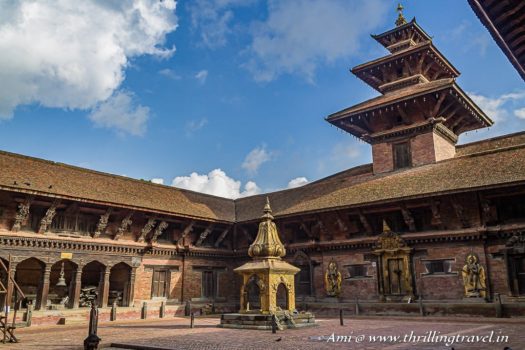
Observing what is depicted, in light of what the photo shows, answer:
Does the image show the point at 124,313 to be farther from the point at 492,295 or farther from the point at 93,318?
the point at 492,295

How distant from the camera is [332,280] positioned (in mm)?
24188

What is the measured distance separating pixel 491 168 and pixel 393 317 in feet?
26.5

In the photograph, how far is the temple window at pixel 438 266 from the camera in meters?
20.7

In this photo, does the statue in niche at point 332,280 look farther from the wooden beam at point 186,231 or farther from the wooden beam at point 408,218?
the wooden beam at point 186,231

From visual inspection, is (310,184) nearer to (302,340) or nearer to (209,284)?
(209,284)

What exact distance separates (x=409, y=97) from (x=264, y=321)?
51.2 ft

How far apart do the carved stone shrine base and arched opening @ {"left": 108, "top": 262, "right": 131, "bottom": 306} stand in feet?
31.4

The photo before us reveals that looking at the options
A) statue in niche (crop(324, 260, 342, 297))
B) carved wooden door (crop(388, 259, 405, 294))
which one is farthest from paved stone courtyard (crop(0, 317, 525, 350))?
statue in niche (crop(324, 260, 342, 297))

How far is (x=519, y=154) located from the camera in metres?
20.9

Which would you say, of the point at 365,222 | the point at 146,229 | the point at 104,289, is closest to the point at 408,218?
the point at 365,222

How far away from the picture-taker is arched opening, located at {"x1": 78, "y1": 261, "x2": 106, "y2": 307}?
24811 mm

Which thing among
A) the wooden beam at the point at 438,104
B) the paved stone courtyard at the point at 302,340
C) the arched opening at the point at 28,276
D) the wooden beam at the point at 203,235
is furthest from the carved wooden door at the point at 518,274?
the arched opening at the point at 28,276

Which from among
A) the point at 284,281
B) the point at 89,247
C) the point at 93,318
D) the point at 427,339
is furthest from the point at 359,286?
the point at 93,318

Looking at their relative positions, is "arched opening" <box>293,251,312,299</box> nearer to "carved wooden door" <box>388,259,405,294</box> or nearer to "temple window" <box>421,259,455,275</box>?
"carved wooden door" <box>388,259,405,294</box>
